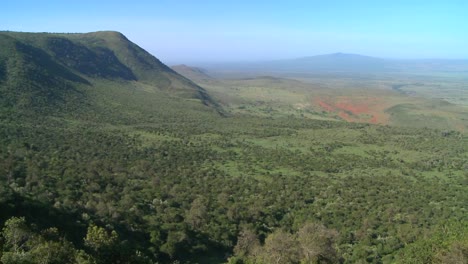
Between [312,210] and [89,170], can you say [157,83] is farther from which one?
[312,210]

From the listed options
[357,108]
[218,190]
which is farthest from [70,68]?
[357,108]

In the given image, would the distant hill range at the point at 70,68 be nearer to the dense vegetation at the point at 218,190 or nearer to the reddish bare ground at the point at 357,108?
the dense vegetation at the point at 218,190

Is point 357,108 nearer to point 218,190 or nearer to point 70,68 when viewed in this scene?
point 70,68

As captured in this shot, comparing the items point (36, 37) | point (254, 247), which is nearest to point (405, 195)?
point (254, 247)

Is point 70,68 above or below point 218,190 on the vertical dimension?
above

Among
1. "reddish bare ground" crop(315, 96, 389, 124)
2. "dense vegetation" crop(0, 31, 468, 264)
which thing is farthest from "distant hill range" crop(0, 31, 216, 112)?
"reddish bare ground" crop(315, 96, 389, 124)
